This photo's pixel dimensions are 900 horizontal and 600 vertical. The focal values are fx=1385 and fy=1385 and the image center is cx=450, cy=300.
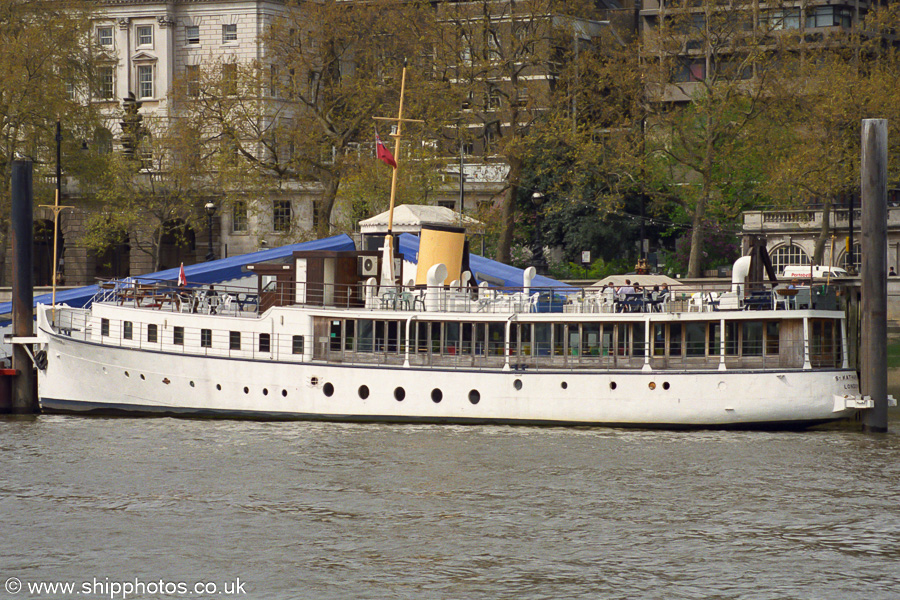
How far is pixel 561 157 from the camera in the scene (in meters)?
65.6

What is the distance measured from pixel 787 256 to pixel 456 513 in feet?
160

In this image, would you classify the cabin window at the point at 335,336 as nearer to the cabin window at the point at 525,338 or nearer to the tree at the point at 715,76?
the cabin window at the point at 525,338

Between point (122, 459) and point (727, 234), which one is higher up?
point (727, 234)

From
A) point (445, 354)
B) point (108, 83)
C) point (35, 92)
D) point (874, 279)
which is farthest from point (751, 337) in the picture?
point (108, 83)

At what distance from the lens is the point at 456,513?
22844mm

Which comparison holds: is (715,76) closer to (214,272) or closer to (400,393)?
(214,272)

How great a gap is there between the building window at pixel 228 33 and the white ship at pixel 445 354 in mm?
59107

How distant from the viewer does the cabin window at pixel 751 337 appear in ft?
101

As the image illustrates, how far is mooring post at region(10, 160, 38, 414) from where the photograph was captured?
35.1 metres

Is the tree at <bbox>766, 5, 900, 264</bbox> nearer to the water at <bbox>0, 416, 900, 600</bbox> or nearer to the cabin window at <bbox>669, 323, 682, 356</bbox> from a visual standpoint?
the cabin window at <bbox>669, 323, 682, 356</bbox>

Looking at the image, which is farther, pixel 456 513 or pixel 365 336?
pixel 365 336

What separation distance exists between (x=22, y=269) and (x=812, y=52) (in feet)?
120

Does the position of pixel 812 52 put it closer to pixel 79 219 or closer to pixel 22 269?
pixel 22 269

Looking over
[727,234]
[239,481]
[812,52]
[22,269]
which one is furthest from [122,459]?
[727,234]
